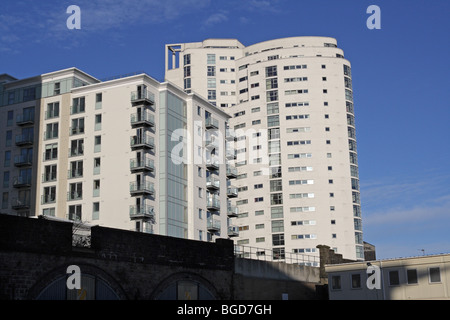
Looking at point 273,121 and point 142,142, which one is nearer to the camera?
point 142,142

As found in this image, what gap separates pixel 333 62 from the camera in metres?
126

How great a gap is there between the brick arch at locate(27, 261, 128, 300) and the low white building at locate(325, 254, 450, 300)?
21.8m

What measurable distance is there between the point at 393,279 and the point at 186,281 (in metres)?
17.3

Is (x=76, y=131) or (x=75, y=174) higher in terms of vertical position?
(x=76, y=131)

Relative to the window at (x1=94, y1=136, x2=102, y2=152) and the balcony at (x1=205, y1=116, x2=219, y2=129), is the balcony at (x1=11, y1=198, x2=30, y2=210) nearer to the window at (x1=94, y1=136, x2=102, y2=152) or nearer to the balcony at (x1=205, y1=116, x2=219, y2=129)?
the window at (x1=94, y1=136, x2=102, y2=152)

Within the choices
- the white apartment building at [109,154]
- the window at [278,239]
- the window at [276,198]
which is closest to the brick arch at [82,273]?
the white apartment building at [109,154]

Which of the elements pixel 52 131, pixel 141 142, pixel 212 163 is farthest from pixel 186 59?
pixel 141 142

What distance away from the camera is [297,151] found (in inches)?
4759

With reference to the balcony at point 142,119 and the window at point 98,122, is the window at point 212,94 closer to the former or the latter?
the window at point 98,122

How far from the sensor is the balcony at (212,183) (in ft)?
277

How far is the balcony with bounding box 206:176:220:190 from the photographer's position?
277 ft

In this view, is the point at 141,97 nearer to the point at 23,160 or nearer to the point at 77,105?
the point at 77,105

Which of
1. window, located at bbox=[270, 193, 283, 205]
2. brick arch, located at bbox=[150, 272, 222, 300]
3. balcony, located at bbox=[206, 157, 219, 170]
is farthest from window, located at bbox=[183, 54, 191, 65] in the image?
brick arch, located at bbox=[150, 272, 222, 300]
